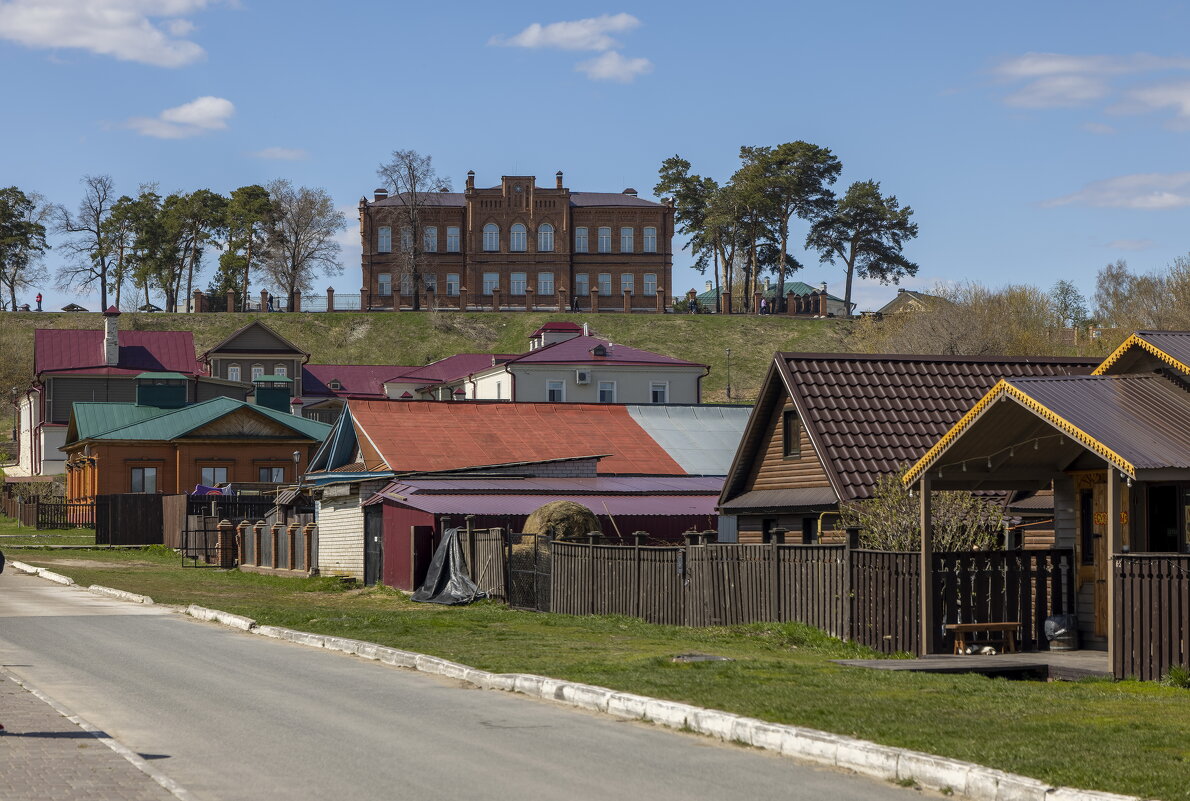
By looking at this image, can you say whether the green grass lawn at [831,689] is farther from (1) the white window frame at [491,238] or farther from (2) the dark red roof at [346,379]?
(1) the white window frame at [491,238]

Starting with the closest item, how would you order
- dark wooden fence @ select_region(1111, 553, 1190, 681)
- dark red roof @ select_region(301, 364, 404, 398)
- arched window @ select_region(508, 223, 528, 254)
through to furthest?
dark wooden fence @ select_region(1111, 553, 1190, 681) < dark red roof @ select_region(301, 364, 404, 398) < arched window @ select_region(508, 223, 528, 254)

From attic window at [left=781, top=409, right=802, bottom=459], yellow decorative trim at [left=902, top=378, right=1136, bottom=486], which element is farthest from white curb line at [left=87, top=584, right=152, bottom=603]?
yellow decorative trim at [left=902, top=378, right=1136, bottom=486]

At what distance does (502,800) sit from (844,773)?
259 cm

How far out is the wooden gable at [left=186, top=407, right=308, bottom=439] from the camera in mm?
65500

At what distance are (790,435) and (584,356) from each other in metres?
54.2

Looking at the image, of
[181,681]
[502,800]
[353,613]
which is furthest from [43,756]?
[353,613]

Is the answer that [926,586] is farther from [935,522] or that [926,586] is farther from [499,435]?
[499,435]

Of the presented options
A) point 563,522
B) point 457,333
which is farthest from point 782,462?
point 457,333

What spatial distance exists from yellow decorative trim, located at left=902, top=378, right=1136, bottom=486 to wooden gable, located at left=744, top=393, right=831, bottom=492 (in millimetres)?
8653

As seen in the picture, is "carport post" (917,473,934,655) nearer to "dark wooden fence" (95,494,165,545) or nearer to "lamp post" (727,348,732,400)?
"dark wooden fence" (95,494,165,545)

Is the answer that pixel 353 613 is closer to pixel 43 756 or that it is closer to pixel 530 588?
pixel 530 588

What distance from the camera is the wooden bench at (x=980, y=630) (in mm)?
19250

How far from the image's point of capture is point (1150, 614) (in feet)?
51.4

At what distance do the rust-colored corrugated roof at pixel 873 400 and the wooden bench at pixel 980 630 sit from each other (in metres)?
6.93
